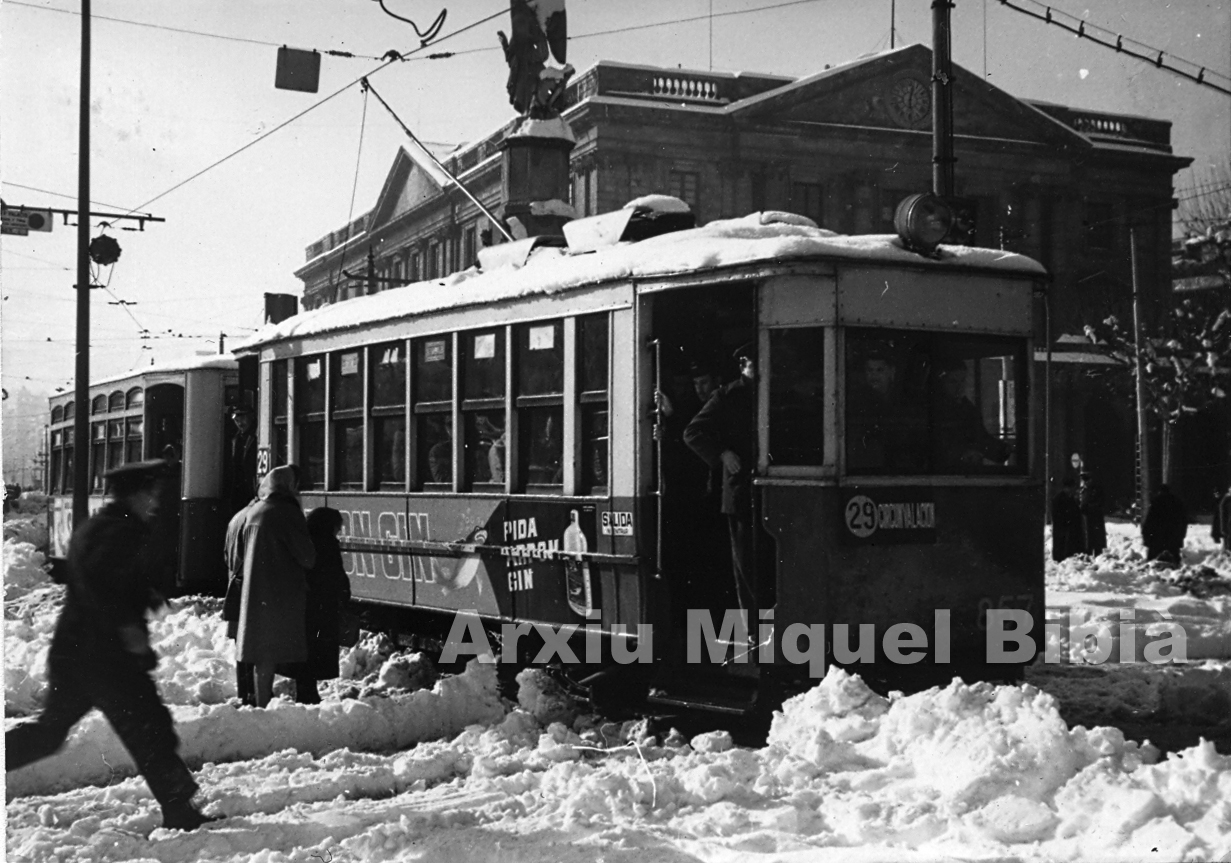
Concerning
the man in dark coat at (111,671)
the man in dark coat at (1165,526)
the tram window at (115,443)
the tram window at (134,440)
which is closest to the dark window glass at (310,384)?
the tram window at (134,440)

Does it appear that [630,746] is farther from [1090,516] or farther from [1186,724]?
[1090,516]

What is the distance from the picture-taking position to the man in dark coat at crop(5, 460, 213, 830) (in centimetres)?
652

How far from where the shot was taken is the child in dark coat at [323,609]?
952 centimetres

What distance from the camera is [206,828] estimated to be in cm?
648

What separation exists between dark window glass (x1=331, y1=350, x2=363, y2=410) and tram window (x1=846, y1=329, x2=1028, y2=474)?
15.6 ft

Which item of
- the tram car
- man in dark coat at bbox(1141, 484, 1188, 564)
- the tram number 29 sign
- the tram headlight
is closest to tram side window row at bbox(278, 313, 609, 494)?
the tram number 29 sign

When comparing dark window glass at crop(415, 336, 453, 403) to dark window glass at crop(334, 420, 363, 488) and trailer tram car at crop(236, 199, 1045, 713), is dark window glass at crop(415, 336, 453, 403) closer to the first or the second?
trailer tram car at crop(236, 199, 1045, 713)

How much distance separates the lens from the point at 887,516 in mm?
8344

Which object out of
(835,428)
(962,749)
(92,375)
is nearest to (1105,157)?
(92,375)

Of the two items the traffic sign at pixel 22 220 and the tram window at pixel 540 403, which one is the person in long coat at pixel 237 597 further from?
the traffic sign at pixel 22 220

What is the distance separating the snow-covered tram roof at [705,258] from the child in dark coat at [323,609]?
1892mm

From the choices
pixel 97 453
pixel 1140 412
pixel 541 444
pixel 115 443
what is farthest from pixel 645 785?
pixel 1140 412

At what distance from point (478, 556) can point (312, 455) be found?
294cm

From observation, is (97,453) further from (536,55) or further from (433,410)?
(433,410)
